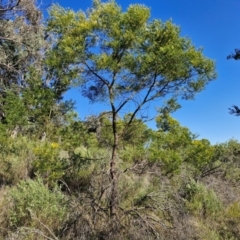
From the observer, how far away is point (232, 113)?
446cm

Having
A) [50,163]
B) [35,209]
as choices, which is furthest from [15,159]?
[35,209]

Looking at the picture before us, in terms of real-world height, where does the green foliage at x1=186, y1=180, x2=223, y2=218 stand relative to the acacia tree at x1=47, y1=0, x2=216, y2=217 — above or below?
below

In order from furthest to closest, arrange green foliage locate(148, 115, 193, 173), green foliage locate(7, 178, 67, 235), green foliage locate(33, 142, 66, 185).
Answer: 1. green foliage locate(148, 115, 193, 173)
2. green foliage locate(33, 142, 66, 185)
3. green foliage locate(7, 178, 67, 235)

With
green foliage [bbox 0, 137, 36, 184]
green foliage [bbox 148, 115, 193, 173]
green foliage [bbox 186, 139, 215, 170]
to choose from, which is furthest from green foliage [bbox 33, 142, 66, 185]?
green foliage [bbox 186, 139, 215, 170]

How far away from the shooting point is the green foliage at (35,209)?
5359mm

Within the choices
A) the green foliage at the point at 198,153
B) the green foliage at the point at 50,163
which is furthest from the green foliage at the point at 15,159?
the green foliage at the point at 198,153


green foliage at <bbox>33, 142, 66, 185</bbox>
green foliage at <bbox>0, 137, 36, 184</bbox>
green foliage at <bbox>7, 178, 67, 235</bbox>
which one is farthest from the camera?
green foliage at <bbox>0, 137, 36, 184</bbox>

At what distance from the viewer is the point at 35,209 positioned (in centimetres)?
556

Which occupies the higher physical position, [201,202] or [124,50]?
[124,50]

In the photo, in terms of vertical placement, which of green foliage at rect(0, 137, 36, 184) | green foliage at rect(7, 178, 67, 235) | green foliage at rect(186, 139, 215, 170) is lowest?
green foliage at rect(7, 178, 67, 235)

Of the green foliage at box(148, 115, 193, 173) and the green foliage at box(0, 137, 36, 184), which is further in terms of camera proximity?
the green foliage at box(148, 115, 193, 173)

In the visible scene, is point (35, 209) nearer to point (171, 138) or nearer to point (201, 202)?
point (201, 202)

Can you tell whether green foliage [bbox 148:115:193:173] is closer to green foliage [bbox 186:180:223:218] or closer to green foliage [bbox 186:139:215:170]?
green foliage [bbox 186:139:215:170]

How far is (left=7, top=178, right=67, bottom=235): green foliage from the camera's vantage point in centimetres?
536
